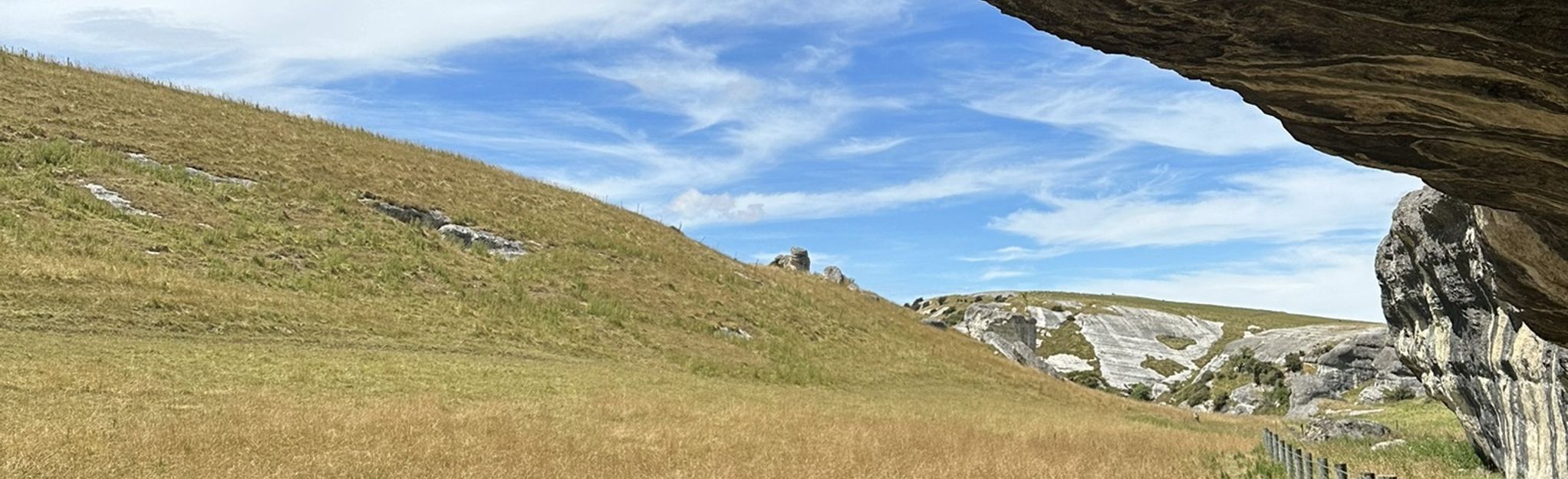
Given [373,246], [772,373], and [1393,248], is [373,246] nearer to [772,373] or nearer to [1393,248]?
[772,373]

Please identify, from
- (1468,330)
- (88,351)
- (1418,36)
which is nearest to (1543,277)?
(1418,36)

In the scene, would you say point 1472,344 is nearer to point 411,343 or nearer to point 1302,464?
point 1302,464

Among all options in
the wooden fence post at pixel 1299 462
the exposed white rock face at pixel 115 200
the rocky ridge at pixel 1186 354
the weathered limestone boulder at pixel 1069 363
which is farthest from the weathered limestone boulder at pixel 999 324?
the wooden fence post at pixel 1299 462

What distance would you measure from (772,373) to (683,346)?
14.1ft

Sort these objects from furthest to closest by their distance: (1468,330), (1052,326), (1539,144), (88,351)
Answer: (1052,326), (88,351), (1468,330), (1539,144)

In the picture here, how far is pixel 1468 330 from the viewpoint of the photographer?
16.4 metres

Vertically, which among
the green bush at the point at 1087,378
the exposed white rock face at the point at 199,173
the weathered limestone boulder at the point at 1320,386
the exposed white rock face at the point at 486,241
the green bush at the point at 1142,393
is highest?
the exposed white rock face at the point at 199,173

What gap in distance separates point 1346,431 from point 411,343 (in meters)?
30.2

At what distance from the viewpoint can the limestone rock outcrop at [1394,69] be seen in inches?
180

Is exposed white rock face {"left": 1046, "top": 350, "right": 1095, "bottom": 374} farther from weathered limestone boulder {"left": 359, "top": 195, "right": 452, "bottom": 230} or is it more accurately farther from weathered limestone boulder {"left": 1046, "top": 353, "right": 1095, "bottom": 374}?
weathered limestone boulder {"left": 359, "top": 195, "right": 452, "bottom": 230}

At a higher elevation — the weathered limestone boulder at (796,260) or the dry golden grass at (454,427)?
the weathered limestone boulder at (796,260)

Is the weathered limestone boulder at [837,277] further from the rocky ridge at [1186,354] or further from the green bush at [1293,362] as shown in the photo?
the green bush at [1293,362]

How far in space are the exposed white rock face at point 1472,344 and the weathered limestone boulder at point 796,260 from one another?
197ft

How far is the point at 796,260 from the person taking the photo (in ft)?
271
